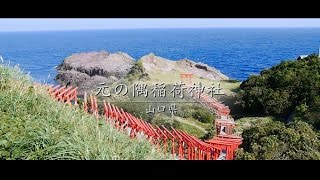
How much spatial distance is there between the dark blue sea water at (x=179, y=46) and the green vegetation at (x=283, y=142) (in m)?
0.46

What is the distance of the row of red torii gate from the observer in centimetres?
548

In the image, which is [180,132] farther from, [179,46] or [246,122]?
[179,46]

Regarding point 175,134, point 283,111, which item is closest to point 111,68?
point 175,134

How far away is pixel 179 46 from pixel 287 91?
2.96ft

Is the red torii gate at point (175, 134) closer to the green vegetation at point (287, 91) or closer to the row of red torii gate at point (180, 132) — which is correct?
the row of red torii gate at point (180, 132)

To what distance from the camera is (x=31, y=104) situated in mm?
5699

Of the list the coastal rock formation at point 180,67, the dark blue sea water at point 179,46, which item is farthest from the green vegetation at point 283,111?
the coastal rock formation at point 180,67

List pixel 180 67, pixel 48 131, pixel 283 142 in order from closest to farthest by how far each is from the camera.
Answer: pixel 48 131 → pixel 283 142 → pixel 180 67

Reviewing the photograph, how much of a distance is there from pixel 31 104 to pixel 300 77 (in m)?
2.12

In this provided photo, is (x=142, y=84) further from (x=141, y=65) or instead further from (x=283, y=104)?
(x=283, y=104)

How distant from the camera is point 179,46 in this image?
5578mm

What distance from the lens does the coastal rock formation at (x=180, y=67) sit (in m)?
5.52

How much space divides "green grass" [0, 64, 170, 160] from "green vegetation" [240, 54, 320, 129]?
824 millimetres
